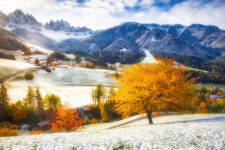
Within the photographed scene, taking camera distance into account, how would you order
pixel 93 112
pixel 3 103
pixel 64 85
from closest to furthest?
pixel 3 103 → pixel 93 112 → pixel 64 85

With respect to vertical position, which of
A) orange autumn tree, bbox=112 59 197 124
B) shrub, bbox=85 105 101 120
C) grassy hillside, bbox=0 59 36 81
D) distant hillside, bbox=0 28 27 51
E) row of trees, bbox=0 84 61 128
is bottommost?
shrub, bbox=85 105 101 120

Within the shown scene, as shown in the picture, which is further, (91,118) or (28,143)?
(91,118)

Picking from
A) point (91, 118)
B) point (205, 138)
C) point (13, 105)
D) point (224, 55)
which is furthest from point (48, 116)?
point (224, 55)

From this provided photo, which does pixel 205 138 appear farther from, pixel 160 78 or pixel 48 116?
pixel 48 116

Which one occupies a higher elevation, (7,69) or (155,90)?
(7,69)

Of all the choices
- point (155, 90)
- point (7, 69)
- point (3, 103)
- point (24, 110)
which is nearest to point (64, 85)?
point (7, 69)

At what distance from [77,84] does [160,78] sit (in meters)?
78.1

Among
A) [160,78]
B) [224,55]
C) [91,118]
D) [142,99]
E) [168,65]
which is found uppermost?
[224,55]

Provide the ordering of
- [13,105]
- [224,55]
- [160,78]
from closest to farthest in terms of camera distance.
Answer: [160,78] < [13,105] < [224,55]

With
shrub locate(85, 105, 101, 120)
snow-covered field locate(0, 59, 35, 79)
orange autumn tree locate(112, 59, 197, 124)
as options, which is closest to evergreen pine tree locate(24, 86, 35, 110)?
snow-covered field locate(0, 59, 35, 79)

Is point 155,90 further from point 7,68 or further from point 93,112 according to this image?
point 7,68

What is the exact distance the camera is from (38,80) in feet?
270

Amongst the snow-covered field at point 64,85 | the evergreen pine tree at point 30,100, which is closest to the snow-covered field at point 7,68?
the snow-covered field at point 64,85

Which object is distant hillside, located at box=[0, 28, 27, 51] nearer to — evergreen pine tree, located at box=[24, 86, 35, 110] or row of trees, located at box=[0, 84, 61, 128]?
row of trees, located at box=[0, 84, 61, 128]
